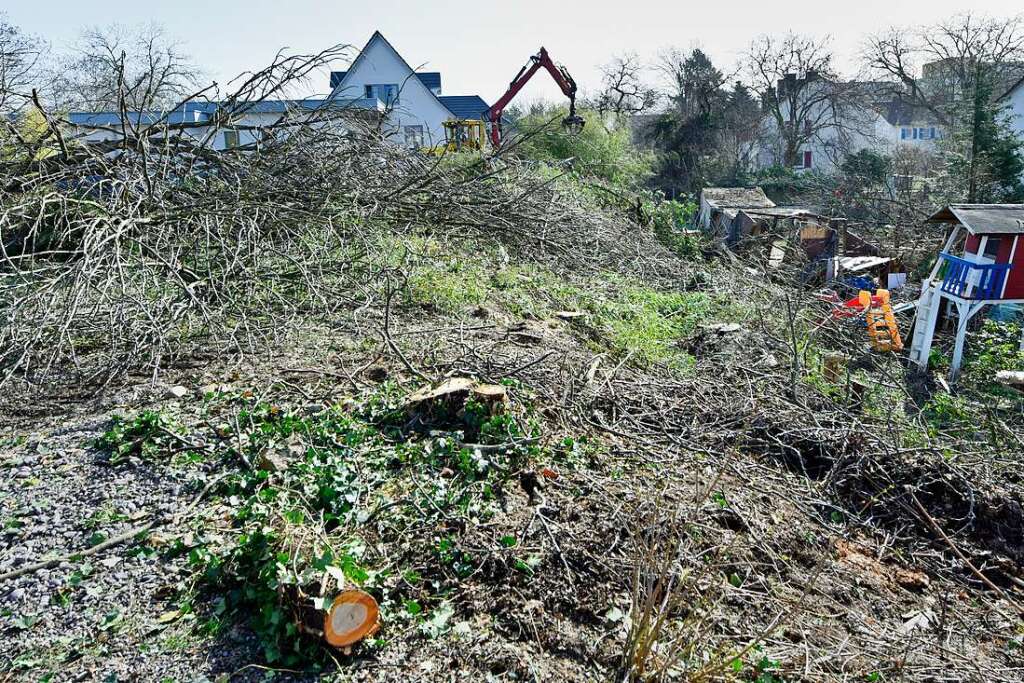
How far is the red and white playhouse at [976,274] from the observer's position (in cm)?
1190

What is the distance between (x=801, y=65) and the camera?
3566 cm

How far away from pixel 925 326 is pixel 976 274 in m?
1.20

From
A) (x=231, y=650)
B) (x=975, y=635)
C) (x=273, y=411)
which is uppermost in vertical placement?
(x=273, y=411)

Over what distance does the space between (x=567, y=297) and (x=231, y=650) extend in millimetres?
6176

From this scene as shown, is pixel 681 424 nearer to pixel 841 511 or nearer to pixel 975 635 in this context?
pixel 841 511

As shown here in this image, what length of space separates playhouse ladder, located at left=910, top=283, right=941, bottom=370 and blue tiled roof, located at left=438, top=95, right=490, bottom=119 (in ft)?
65.0

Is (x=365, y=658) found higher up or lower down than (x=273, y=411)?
lower down

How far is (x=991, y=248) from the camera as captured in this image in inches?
485

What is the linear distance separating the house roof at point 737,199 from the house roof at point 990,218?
7923mm

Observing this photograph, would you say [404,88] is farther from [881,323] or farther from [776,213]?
[881,323]

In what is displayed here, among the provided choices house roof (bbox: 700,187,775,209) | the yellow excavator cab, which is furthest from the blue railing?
house roof (bbox: 700,187,775,209)

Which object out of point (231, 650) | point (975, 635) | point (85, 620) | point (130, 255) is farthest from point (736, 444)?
point (130, 255)

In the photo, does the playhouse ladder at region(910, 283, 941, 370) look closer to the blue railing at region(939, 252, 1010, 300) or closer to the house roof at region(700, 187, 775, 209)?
the blue railing at region(939, 252, 1010, 300)

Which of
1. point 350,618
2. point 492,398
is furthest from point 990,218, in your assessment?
point 350,618
